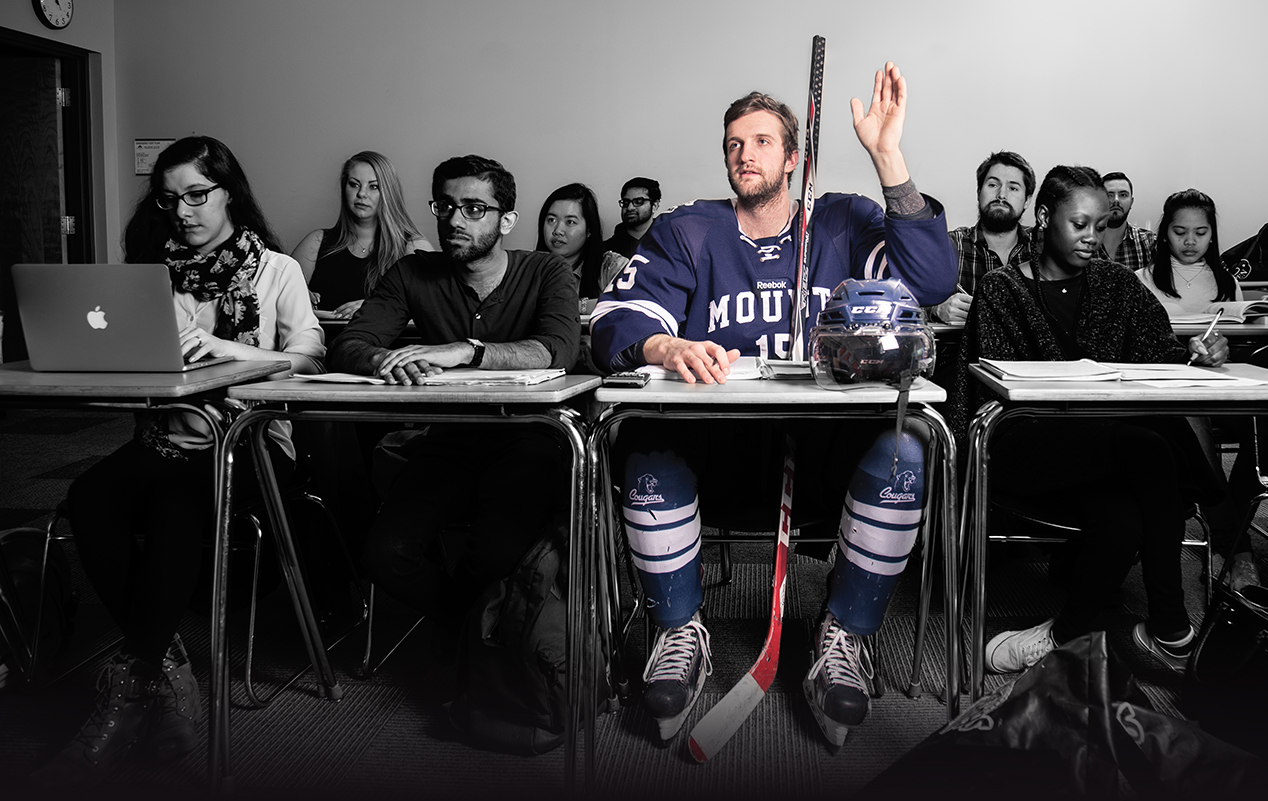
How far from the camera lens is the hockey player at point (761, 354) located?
4.60 ft

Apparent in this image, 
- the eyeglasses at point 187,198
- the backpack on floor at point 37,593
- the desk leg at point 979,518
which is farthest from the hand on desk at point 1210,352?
the backpack on floor at point 37,593

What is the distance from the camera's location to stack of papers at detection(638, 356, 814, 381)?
4.43 ft

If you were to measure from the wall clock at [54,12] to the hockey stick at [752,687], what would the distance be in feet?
18.0

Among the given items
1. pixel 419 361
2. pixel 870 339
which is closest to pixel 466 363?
pixel 419 361

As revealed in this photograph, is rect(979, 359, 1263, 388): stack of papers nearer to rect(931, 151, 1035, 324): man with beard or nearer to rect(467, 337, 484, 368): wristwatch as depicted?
rect(467, 337, 484, 368): wristwatch

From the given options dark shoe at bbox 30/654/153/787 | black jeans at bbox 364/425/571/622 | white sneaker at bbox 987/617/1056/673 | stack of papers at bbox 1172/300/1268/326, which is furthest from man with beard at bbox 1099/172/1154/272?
dark shoe at bbox 30/654/153/787

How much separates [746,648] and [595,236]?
2.65 m

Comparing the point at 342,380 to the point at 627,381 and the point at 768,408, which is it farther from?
the point at 768,408

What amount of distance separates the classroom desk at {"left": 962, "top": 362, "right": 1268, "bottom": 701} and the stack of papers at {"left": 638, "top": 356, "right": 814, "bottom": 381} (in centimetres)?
27

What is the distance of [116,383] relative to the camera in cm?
130

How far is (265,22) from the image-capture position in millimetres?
5281

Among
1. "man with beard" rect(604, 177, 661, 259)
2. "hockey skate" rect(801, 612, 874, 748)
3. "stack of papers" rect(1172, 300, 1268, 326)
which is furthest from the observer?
"man with beard" rect(604, 177, 661, 259)

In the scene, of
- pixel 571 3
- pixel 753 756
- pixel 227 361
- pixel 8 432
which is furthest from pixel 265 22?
pixel 753 756

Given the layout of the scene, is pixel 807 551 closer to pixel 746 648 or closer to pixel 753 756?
pixel 746 648
